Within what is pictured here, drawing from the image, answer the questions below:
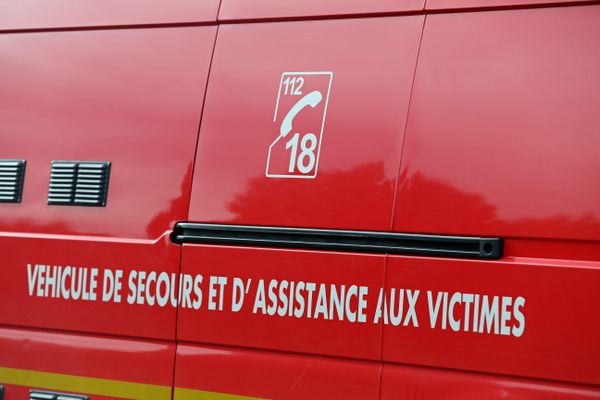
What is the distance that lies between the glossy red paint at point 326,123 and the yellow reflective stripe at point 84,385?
2.29 ft

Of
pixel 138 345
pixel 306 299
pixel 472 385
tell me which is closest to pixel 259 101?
pixel 306 299

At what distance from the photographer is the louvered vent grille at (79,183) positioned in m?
4.15

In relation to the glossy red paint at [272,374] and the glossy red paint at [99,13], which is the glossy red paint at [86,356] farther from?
the glossy red paint at [99,13]

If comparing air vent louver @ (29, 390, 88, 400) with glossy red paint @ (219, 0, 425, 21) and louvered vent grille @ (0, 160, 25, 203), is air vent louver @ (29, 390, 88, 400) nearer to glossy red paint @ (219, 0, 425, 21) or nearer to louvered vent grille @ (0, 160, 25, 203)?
louvered vent grille @ (0, 160, 25, 203)

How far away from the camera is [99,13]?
433 centimetres

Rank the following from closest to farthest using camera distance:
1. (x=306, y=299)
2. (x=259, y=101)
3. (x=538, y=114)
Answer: (x=538, y=114), (x=306, y=299), (x=259, y=101)

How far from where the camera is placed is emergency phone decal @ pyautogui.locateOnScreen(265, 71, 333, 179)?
372cm

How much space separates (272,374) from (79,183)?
1.19 m

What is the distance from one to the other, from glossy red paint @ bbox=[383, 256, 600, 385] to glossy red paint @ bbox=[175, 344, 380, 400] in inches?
5.9

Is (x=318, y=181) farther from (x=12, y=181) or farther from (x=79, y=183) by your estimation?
(x=12, y=181)

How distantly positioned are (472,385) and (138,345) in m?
1.37

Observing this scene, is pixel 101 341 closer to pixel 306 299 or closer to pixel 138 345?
pixel 138 345

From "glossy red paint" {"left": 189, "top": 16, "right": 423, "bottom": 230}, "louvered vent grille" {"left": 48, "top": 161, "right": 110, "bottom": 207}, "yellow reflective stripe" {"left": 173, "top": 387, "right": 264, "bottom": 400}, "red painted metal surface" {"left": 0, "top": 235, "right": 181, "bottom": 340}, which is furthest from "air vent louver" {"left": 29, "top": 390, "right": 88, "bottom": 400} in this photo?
"glossy red paint" {"left": 189, "top": 16, "right": 423, "bottom": 230}

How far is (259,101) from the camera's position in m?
3.88
